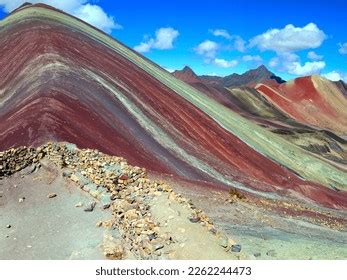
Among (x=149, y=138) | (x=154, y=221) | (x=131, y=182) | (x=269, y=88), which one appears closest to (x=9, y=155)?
(x=131, y=182)

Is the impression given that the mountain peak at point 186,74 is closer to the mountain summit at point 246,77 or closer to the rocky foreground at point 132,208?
the mountain summit at point 246,77

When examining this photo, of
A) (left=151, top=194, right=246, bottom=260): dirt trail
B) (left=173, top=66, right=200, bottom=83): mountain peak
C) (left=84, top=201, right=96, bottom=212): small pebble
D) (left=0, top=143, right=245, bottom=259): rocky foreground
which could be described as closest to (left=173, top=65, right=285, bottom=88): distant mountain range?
(left=173, top=66, right=200, bottom=83): mountain peak

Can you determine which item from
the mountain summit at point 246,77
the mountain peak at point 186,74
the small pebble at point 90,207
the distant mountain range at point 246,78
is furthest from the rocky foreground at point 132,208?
the mountain summit at point 246,77

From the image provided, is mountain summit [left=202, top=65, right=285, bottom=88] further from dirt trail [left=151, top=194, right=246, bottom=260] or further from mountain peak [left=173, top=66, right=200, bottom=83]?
dirt trail [left=151, top=194, right=246, bottom=260]

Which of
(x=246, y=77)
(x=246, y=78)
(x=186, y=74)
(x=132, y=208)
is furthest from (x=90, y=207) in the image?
(x=246, y=77)

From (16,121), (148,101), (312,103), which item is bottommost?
(16,121)

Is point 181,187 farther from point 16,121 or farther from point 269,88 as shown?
point 269,88

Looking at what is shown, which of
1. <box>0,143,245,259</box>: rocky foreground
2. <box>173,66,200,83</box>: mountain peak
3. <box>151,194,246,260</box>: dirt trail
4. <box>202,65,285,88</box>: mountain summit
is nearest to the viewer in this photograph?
<box>151,194,246,260</box>: dirt trail

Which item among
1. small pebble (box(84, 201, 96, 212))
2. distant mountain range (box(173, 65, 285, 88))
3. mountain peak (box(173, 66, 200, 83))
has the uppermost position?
distant mountain range (box(173, 65, 285, 88))
